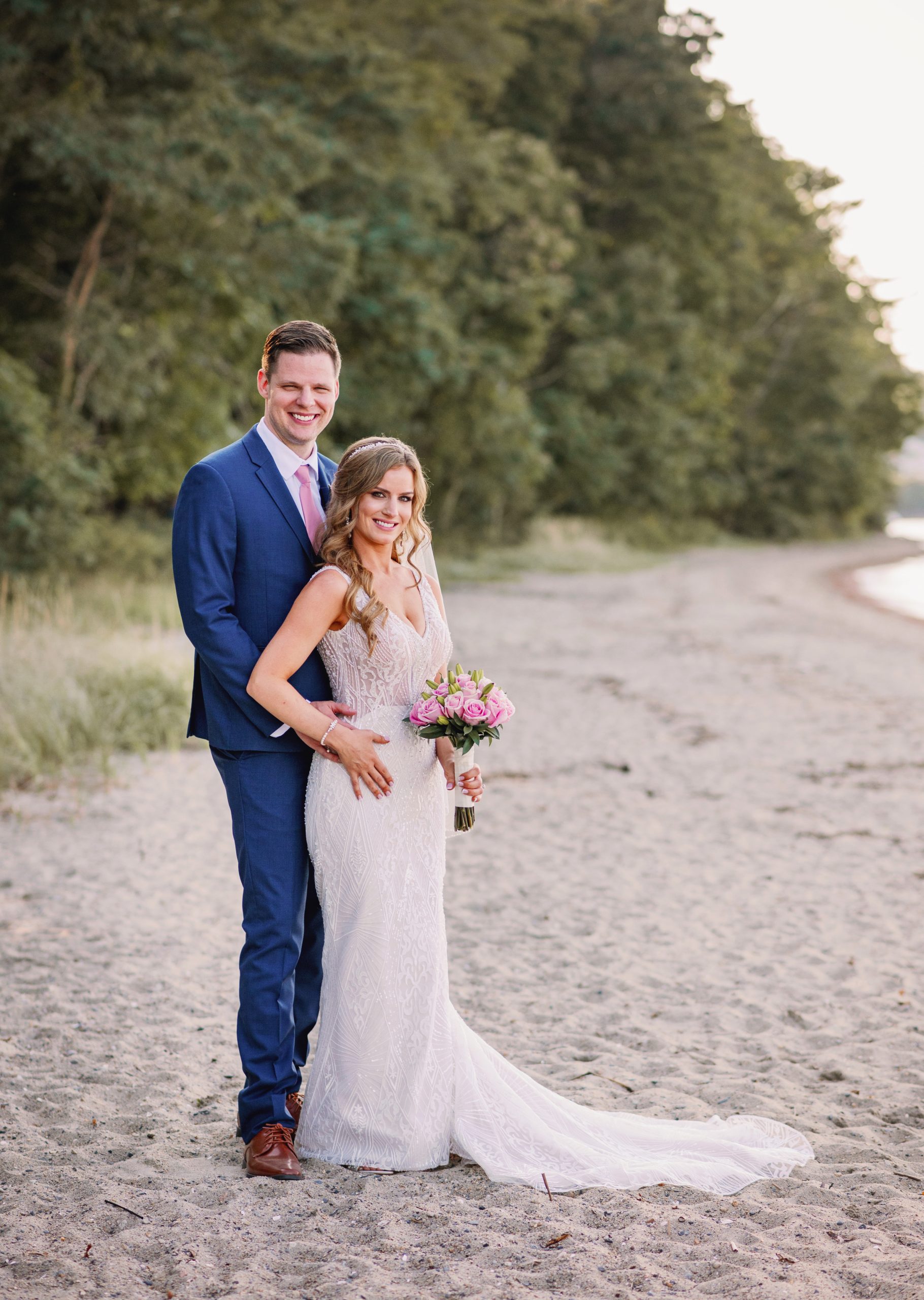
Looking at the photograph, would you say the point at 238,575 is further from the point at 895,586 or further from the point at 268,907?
the point at 895,586

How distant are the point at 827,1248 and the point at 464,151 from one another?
26.1 m

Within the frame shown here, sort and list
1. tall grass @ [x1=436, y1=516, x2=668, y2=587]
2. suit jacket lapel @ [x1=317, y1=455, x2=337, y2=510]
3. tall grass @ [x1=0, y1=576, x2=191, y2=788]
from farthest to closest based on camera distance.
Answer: tall grass @ [x1=436, y1=516, x2=668, y2=587], tall grass @ [x1=0, y1=576, x2=191, y2=788], suit jacket lapel @ [x1=317, y1=455, x2=337, y2=510]

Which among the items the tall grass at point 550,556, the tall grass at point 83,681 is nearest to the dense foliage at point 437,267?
the tall grass at point 550,556

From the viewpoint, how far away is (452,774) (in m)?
3.70

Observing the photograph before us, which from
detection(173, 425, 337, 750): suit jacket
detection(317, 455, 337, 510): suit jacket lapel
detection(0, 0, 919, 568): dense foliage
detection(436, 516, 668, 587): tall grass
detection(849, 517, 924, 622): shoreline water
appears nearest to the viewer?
detection(173, 425, 337, 750): suit jacket

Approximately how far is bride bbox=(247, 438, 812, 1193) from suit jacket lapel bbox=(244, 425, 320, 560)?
4.0 inches

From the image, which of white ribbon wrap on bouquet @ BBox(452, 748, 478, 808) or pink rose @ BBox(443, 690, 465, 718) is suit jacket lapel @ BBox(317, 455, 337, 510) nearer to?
pink rose @ BBox(443, 690, 465, 718)

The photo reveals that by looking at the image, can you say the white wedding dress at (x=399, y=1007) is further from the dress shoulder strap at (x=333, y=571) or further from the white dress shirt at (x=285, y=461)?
the white dress shirt at (x=285, y=461)

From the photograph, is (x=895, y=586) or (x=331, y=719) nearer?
(x=331, y=719)

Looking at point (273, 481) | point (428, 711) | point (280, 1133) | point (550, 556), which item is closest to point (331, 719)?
point (428, 711)

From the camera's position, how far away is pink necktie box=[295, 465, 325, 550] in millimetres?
3561

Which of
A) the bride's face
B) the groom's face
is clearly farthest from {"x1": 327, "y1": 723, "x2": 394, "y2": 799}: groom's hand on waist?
the groom's face

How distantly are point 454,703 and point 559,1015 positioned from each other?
2179 mm

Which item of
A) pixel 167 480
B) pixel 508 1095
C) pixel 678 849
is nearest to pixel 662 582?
pixel 167 480
